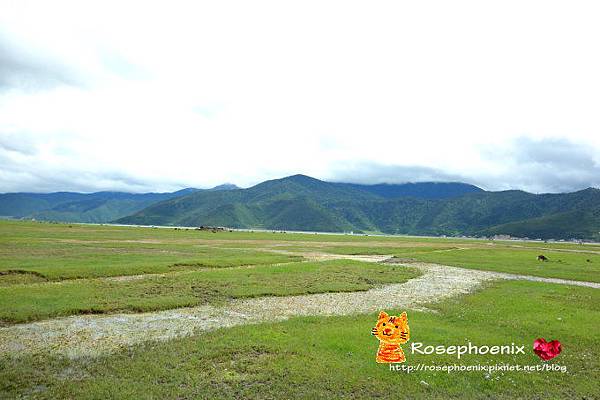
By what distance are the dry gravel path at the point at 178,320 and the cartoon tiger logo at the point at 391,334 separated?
11.6 m

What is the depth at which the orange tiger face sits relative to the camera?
1405cm

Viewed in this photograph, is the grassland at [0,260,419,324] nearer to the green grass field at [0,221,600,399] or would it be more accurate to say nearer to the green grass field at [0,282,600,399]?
the green grass field at [0,221,600,399]

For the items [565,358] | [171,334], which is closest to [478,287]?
[565,358]

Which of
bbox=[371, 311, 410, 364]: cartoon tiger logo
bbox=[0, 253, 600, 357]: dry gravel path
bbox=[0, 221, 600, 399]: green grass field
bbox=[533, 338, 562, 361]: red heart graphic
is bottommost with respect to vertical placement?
bbox=[0, 253, 600, 357]: dry gravel path

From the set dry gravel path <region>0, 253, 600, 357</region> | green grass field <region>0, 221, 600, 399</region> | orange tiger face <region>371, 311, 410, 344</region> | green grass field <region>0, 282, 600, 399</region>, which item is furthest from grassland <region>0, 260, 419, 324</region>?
orange tiger face <region>371, 311, 410, 344</region>

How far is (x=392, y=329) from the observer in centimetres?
1445

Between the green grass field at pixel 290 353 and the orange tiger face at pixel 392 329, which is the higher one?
the orange tiger face at pixel 392 329

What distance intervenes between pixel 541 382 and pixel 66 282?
3938 cm

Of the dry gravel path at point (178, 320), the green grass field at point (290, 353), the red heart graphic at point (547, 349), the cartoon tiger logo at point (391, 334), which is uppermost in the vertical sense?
the cartoon tiger logo at point (391, 334)

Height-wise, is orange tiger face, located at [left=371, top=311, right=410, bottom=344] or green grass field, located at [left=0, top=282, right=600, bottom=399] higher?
orange tiger face, located at [left=371, top=311, right=410, bottom=344]

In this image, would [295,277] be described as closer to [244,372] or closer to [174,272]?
[174,272]

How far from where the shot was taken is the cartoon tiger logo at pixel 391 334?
1408 cm

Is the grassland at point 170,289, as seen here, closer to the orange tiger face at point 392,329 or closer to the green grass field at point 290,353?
the green grass field at point 290,353

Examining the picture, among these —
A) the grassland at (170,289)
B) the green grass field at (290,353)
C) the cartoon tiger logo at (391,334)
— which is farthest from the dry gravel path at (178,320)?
the cartoon tiger logo at (391,334)
